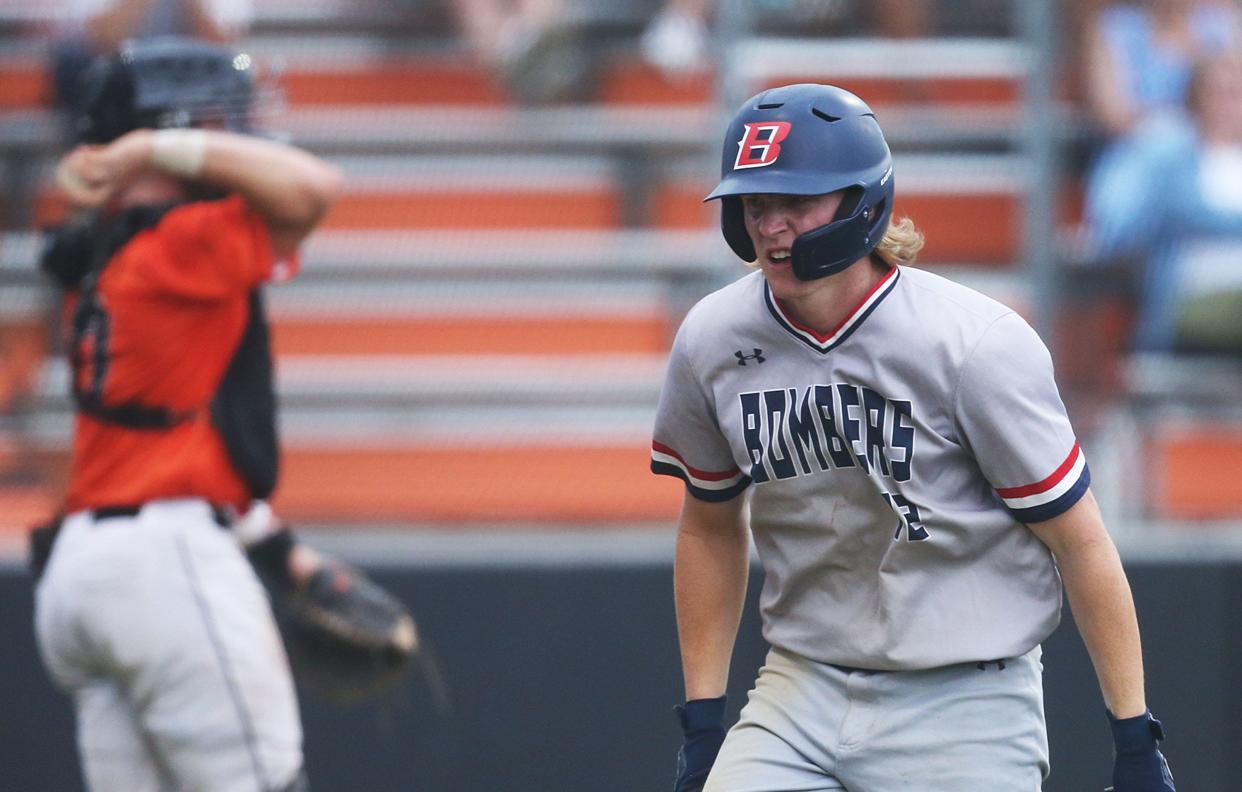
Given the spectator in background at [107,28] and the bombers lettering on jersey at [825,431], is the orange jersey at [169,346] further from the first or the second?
the spectator in background at [107,28]

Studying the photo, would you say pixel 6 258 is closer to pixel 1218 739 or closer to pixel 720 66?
pixel 720 66

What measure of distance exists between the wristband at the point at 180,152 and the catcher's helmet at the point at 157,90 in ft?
0.62

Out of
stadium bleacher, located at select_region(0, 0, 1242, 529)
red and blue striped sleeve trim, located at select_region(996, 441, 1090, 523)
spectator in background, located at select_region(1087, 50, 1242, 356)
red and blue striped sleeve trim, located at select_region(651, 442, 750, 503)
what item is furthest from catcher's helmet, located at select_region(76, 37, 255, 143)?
spectator in background, located at select_region(1087, 50, 1242, 356)

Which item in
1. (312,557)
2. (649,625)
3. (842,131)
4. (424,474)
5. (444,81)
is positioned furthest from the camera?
(444,81)

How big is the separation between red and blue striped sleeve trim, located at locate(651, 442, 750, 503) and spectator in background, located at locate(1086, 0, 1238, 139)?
125 inches

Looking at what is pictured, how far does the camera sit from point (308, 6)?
6.12 m

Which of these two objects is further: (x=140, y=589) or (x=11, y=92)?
A: (x=11, y=92)

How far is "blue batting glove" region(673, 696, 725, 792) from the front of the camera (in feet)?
10.0

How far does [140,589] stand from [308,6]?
130 inches

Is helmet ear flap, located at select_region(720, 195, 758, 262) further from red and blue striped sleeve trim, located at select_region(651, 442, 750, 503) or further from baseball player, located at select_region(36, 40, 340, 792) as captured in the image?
baseball player, located at select_region(36, 40, 340, 792)

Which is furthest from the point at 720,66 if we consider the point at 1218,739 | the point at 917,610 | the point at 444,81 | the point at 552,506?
the point at 917,610

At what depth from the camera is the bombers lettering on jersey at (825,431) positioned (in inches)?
108

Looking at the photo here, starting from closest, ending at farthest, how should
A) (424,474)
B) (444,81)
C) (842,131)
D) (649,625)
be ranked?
1. (842,131)
2. (649,625)
3. (424,474)
4. (444,81)

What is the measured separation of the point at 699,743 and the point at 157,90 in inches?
77.1
